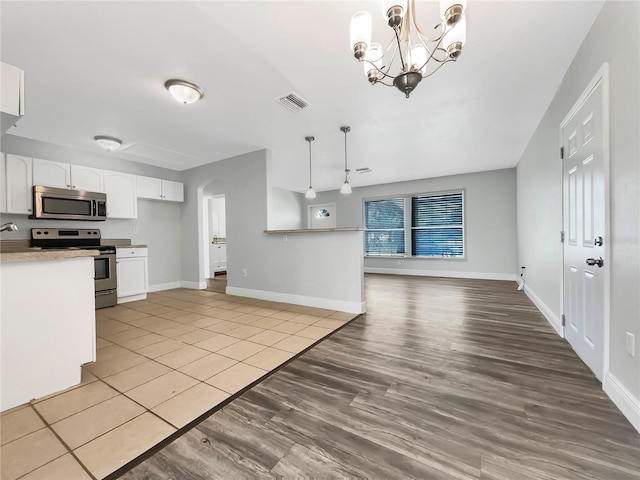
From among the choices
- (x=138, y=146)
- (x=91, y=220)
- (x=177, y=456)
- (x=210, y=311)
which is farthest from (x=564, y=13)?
(x=91, y=220)

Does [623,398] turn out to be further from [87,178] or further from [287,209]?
[287,209]

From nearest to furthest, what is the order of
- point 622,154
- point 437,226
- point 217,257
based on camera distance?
point 622,154 < point 437,226 < point 217,257

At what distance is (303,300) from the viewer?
387 cm

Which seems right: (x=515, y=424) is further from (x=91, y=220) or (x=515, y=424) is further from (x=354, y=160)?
(x=91, y=220)

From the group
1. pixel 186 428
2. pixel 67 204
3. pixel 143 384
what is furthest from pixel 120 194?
pixel 186 428

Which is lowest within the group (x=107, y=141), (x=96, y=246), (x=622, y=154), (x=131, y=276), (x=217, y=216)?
(x=131, y=276)

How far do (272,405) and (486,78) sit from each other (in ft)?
10.7

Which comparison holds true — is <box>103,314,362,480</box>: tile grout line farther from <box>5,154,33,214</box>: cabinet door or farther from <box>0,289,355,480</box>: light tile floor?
<box>5,154,33,214</box>: cabinet door

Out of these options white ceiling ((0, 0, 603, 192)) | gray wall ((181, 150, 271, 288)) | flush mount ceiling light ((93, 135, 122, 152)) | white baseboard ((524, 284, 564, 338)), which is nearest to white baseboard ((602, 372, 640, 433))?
white baseboard ((524, 284, 564, 338))

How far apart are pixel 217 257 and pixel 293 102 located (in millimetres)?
5775

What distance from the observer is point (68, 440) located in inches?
50.1

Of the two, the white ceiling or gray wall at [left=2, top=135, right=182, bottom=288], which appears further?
gray wall at [left=2, top=135, right=182, bottom=288]

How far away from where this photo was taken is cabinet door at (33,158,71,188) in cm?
358

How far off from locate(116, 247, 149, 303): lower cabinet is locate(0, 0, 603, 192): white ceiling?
1668 millimetres
